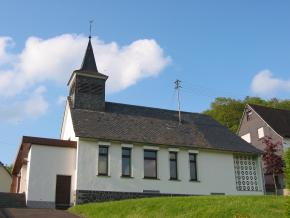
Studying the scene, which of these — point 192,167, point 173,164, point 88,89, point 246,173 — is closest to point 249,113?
point 246,173

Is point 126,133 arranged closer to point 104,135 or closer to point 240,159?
point 104,135

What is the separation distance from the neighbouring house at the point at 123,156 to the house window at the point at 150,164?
0.03 metres

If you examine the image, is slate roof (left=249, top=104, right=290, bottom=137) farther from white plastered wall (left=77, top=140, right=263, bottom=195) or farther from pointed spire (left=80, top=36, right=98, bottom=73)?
pointed spire (left=80, top=36, right=98, bottom=73)

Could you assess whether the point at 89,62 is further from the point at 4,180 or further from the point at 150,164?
the point at 4,180

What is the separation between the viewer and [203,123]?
34250mm

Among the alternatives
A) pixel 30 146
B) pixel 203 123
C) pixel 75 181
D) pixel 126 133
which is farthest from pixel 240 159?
pixel 30 146

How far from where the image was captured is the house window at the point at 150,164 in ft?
90.5

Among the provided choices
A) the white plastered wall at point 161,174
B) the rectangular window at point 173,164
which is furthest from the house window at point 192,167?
the rectangular window at point 173,164

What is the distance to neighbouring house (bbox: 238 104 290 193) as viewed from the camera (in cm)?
4238

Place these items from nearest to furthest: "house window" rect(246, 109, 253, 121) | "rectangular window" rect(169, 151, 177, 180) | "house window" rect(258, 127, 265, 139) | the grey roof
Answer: the grey roof, "rectangular window" rect(169, 151, 177, 180), "house window" rect(258, 127, 265, 139), "house window" rect(246, 109, 253, 121)

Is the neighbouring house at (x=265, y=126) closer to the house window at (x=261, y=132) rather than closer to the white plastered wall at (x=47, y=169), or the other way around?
the house window at (x=261, y=132)

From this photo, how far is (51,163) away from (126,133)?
5.54 metres

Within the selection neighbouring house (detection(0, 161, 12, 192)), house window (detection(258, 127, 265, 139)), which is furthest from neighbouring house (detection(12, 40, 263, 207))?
neighbouring house (detection(0, 161, 12, 192))

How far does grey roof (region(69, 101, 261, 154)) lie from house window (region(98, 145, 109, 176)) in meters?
0.82
